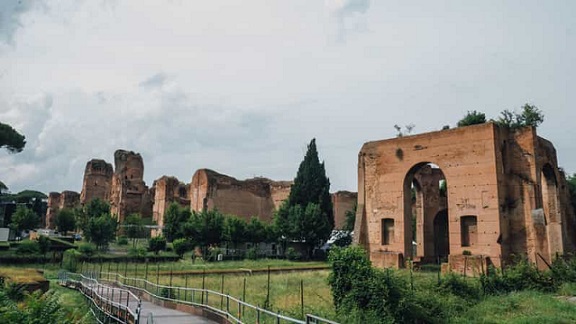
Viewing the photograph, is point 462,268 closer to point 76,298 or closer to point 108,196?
point 76,298

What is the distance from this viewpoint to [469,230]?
2227 cm

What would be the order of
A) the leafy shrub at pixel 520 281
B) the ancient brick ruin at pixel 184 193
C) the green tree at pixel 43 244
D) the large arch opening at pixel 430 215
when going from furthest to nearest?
1. the ancient brick ruin at pixel 184 193
2. the green tree at pixel 43 244
3. the large arch opening at pixel 430 215
4. the leafy shrub at pixel 520 281

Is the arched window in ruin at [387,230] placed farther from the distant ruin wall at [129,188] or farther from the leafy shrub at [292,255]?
the distant ruin wall at [129,188]

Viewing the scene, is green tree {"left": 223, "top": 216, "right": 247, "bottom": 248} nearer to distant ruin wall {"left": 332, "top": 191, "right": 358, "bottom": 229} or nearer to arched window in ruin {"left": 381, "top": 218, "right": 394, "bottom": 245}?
distant ruin wall {"left": 332, "top": 191, "right": 358, "bottom": 229}

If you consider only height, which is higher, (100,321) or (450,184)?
(450,184)

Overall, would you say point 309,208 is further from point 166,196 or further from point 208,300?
point 208,300

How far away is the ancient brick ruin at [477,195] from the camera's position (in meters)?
20.9

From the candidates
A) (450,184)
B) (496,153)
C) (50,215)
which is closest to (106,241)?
(450,184)

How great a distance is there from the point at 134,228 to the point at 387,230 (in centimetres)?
3066

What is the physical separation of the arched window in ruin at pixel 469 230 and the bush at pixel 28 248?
26894mm

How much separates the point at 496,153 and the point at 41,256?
1111 inches

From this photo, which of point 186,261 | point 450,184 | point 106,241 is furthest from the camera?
point 106,241

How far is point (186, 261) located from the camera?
3281 cm

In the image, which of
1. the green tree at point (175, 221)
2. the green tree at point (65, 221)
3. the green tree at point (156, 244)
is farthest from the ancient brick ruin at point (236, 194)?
the green tree at point (65, 221)
